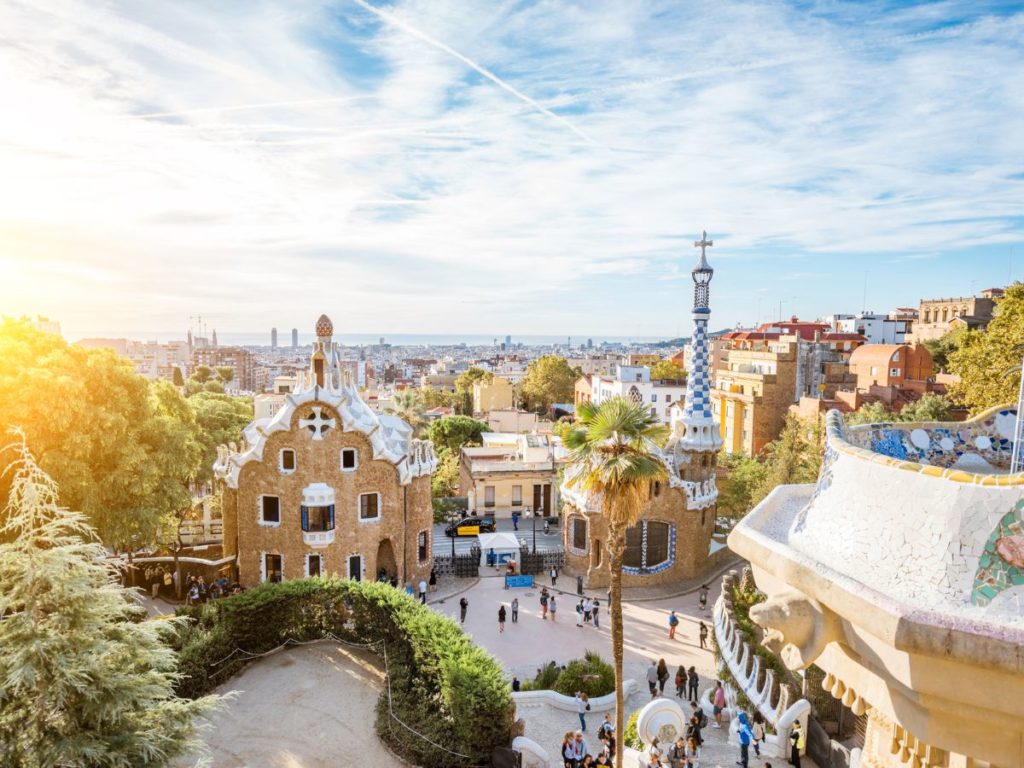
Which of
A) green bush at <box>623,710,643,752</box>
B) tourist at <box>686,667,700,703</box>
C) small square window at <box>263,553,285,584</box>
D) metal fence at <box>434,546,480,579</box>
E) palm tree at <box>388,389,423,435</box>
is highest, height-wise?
palm tree at <box>388,389,423,435</box>

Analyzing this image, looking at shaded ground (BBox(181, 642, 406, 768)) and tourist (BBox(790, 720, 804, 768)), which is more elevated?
tourist (BBox(790, 720, 804, 768))

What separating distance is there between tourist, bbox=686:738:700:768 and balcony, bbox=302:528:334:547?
50.8 feet

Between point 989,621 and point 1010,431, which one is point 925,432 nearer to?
point 1010,431

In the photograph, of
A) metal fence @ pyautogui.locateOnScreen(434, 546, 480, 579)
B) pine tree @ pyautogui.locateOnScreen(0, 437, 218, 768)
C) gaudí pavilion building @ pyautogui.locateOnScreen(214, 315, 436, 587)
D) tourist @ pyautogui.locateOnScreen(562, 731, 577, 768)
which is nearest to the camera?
pine tree @ pyautogui.locateOnScreen(0, 437, 218, 768)

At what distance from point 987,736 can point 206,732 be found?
17.3 metres

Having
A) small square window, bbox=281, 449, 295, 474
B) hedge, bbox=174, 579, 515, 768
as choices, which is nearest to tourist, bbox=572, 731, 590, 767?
hedge, bbox=174, 579, 515, 768

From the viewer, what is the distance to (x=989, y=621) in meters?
4.13

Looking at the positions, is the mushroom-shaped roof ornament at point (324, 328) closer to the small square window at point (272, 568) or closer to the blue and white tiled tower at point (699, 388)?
the small square window at point (272, 568)

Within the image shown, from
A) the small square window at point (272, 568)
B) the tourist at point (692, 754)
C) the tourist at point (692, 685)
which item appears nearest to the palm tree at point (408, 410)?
the small square window at point (272, 568)

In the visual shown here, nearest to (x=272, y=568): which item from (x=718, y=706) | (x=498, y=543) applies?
(x=498, y=543)

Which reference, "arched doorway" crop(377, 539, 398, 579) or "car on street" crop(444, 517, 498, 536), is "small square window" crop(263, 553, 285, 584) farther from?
"car on street" crop(444, 517, 498, 536)

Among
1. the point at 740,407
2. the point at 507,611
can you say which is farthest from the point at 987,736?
the point at 740,407

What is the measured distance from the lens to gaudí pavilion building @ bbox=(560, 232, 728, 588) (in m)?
28.4

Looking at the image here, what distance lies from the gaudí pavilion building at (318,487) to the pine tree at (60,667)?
1530 cm
